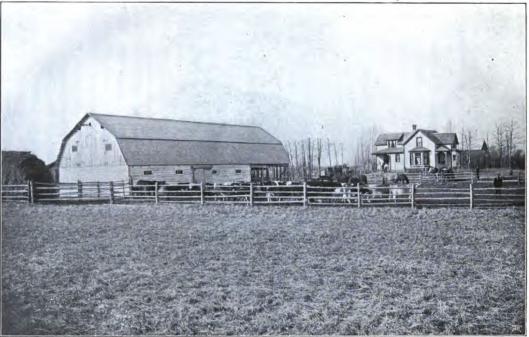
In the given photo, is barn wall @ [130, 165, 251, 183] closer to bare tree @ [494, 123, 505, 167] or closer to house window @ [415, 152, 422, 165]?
house window @ [415, 152, 422, 165]

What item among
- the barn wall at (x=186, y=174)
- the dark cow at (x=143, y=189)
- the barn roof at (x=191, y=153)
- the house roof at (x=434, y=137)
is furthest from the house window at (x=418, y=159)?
the dark cow at (x=143, y=189)

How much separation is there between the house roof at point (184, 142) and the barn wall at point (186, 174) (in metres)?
0.30

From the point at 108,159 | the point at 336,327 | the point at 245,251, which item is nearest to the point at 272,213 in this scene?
the point at 245,251

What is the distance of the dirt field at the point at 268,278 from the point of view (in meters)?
5.57

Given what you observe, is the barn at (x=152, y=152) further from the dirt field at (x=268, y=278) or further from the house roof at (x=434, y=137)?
the dirt field at (x=268, y=278)

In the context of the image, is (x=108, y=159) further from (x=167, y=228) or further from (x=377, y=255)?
(x=377, y=255)

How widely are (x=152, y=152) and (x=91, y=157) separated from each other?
333cm

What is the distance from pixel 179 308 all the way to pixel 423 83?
6445 millimetres

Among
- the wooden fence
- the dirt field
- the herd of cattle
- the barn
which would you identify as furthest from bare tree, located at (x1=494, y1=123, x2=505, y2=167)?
the barn

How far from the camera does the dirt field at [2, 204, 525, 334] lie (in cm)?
557

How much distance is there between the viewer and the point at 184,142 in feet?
86.5

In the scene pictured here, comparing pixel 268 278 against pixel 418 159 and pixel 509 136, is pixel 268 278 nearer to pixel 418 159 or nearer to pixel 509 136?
pixel 509 136

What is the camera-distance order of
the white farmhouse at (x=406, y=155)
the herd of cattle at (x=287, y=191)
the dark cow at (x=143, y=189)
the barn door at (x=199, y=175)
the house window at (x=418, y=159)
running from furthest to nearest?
the house window at (x=418, y=159)
the white farmhouse at (x=406, y=155)
the barn door at (x=199, y=175)
the dark cow at (x=143, y=189)
the herd of cattle at (x=287, y=191)

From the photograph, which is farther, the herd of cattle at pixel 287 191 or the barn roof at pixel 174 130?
the barn roof at pixel 174 130
